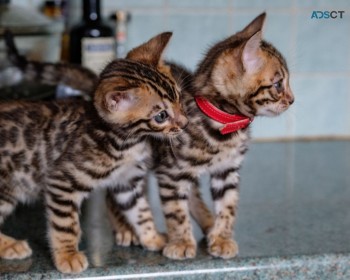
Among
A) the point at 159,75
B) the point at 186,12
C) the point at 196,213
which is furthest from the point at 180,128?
the point at 186,12

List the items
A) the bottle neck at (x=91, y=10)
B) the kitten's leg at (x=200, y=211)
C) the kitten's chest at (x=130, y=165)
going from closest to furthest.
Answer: the kitten's chest at (x=130, y=165)
the kitten's leg at (x=200, y=211)
the bottle neck at (x=91, y=10)

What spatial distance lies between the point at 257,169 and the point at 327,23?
495 mm

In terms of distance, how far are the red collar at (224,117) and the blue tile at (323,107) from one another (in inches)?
34.8

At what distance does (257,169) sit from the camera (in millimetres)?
1938

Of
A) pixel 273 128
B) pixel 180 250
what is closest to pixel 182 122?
pixel 180 250

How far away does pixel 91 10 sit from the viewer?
1.88 meters

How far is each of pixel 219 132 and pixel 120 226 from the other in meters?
0.30

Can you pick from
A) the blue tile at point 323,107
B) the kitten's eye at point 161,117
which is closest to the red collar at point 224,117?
the kitten's eye at point 161,117

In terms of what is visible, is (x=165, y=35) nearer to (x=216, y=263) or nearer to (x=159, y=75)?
(x=159, y=75)

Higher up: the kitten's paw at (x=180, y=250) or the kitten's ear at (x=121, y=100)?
the kitten's ear at (x=121, y=100)

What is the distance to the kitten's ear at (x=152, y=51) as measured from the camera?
1300 mm

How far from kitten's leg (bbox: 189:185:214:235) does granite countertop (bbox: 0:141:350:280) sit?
0.07ft

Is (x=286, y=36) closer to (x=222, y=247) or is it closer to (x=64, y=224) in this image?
(x=222, y=247)

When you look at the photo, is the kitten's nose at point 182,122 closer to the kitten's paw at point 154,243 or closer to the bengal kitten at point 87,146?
the bengal kitten at point 87,146
